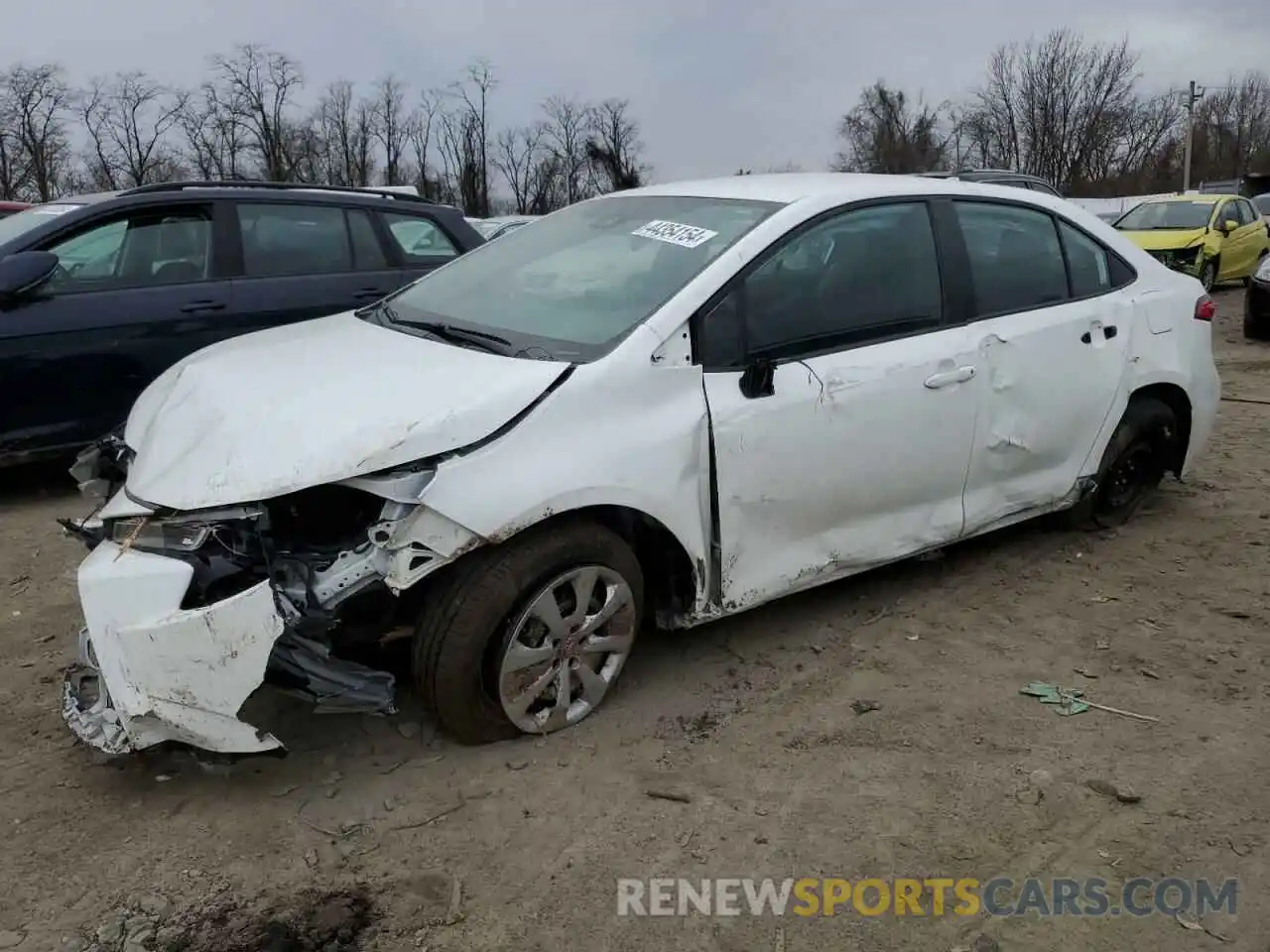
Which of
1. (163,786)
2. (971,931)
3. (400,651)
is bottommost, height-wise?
(971,931)

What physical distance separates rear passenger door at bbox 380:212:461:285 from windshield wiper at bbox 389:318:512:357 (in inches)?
113

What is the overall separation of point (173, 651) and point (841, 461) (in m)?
2.15

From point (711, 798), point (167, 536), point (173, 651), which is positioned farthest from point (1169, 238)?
point (173, 651)

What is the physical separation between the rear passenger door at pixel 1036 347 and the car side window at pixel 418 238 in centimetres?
356

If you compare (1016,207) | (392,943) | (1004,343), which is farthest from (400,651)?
(1016,207)

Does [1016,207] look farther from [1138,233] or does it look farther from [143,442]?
[1138,233]

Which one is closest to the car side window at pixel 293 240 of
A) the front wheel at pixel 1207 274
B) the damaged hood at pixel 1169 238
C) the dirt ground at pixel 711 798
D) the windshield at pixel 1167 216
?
the dirt ground at pixel 711 798

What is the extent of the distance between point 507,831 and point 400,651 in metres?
0.71

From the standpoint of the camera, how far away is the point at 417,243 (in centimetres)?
639

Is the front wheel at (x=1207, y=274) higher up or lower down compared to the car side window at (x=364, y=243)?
lower down

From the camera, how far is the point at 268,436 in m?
2.72

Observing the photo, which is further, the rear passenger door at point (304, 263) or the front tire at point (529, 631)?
the rear passenger door at point (304, 263)

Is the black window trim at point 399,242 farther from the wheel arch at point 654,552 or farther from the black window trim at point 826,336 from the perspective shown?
the wheel arch at point 654,552

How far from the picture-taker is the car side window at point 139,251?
5207mm
